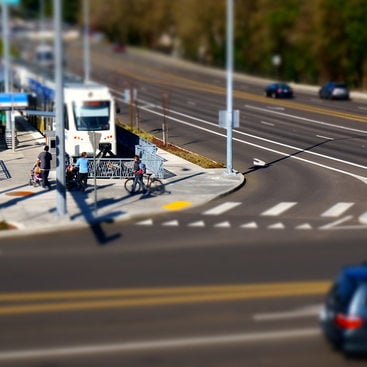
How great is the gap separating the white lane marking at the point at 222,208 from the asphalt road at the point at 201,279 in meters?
0.07

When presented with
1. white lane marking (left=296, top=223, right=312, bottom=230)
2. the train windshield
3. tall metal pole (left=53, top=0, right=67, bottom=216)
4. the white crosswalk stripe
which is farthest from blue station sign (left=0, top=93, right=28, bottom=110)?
white lane marking (left=296, top=223, right=312, bottom=230)

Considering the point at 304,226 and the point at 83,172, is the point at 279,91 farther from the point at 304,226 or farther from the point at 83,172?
the point at 304,226

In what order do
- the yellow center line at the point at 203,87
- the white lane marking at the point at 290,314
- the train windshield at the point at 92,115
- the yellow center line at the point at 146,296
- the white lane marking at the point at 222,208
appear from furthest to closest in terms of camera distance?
the yellow center line at the point at 203,87 → the train windshield at the point at 92,115 → the white lane marking at the point at 222,208 → the yellow center line at the point at 146,296 → the white lane marking at the point at 290,314

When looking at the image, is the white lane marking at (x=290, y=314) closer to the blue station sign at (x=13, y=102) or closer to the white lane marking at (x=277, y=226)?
the white lane marking at (x=277, y=226)

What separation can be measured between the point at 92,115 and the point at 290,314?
26776 millimetres

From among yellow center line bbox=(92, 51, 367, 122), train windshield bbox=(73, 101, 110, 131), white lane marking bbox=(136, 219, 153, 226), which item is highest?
train windshield bbox=(73, 101, 110, 131)

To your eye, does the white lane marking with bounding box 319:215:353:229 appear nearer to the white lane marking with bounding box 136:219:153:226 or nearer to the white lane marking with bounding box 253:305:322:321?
the white lane marking with bounding box 136:219:153:226

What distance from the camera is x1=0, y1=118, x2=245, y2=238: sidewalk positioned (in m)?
29.2

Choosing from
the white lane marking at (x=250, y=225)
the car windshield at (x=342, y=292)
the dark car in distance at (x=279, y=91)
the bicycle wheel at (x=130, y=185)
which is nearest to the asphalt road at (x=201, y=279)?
the white lane marking at (x=250, y=225)

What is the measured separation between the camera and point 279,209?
30906 mm

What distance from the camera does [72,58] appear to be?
15425 cm

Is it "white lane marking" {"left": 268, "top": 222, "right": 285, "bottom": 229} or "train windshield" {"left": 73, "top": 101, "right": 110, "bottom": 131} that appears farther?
"train windshield" {"left": 73, "top": 101, "right": 110, "bottom": 131}

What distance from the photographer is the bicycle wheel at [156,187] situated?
34.1m

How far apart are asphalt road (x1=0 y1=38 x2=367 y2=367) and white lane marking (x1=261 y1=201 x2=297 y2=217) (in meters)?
0.04
